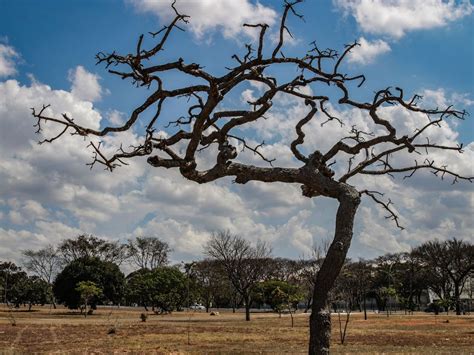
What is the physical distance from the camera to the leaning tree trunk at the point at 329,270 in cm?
845

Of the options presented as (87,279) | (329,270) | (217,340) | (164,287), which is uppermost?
(87,279)

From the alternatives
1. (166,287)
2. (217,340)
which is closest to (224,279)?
(166,287)

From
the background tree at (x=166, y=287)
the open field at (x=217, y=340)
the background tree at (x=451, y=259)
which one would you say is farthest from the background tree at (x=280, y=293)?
the background tree at (x=451, y=259)

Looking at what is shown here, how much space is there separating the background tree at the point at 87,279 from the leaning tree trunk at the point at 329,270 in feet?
216

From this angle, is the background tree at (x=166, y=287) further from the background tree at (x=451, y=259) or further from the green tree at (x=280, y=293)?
the background tree at (x=451, y=259)

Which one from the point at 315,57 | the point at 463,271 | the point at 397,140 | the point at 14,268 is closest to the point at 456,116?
the point at 397,140

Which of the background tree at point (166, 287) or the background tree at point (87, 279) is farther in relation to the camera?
the background tree at point (87, 279)

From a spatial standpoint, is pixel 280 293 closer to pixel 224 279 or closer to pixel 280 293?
pixel 280 293

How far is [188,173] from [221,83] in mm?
1561

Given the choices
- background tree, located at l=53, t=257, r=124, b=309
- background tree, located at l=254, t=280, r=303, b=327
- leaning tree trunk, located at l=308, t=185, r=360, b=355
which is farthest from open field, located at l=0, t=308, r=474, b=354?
background tree, located at l=53, t=257, r=124, b=309

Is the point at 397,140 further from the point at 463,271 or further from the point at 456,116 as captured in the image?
the point at 463,271

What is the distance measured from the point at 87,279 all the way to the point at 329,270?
67472mm

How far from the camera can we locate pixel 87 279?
236 feet

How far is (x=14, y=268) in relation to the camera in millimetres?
103562
